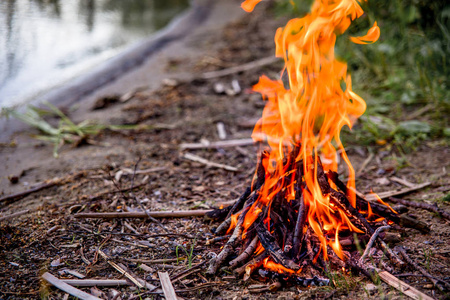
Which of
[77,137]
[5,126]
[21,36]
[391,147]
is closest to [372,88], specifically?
[391,147]

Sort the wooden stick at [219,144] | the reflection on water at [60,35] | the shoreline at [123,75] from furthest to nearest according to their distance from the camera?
the reflection on water at [60,35] < the shoreline at [123,75] < the wooden stick at [219,144]

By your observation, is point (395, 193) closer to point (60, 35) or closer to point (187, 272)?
point (187, 272)

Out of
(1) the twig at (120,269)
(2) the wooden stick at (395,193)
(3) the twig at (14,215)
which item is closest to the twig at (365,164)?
(2) the wooden stick at (395,193)

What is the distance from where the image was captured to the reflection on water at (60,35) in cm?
716

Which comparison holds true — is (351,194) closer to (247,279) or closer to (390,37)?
(247,279)

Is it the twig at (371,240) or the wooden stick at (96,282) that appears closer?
the wooden stick at (96,282)

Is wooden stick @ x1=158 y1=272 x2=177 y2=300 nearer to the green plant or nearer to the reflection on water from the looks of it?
the green plant

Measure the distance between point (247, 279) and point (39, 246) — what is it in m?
1.53

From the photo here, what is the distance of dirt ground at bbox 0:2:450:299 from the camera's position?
2523 millimetres

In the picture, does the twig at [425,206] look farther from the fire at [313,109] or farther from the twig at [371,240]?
the fire at [313,109]

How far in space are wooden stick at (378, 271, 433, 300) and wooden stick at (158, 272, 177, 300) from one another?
51.2 inches

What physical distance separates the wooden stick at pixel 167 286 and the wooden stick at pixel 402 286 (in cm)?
130

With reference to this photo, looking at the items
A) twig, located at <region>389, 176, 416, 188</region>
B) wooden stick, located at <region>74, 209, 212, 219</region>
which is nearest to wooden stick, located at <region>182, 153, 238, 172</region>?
wooden stick, located at <region>74, 209, 212, 219</region>

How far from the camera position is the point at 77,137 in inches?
198
